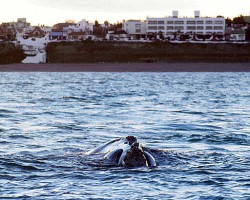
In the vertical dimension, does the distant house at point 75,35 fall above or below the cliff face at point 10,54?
above

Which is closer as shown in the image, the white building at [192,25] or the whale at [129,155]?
the whale at [129,155]

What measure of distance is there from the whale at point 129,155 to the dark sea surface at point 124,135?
364 millimetres

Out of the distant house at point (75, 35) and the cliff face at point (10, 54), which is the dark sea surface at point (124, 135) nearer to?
the cliff face at point (10, 54)

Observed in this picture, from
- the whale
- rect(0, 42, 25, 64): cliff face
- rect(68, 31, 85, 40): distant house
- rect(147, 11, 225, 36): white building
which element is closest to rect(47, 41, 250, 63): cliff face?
rect(0, 42, 25, 64): cliff face

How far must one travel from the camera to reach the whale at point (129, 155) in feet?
78.0

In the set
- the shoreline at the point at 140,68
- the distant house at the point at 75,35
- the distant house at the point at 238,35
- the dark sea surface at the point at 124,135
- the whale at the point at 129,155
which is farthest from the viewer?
the distant house at the point at 75,35

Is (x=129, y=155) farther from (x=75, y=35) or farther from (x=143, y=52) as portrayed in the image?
(x=75, y=35)

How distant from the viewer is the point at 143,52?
155375 millimetres

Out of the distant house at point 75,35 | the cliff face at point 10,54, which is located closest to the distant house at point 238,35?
the distant house at point 75,35

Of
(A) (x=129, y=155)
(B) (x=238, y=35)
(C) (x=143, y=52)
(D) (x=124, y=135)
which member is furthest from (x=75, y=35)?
(A) (x=129, y=155)

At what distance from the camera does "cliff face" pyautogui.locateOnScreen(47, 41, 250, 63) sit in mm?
144175

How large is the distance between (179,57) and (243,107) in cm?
9842

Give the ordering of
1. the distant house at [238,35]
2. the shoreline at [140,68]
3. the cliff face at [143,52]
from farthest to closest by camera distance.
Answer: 1. the distant house at [238,35]
2. the cliff face at [143,52]
3. the shoreline at [140,68]

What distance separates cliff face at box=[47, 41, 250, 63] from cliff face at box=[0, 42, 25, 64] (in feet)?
17.0
